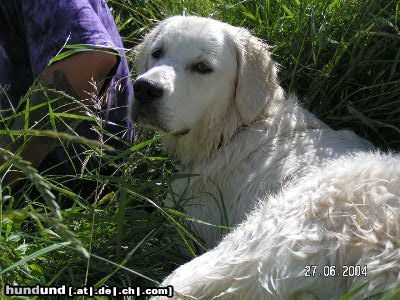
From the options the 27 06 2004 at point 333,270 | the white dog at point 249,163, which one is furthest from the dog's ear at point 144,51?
the 27 06 2004 at point 333,270

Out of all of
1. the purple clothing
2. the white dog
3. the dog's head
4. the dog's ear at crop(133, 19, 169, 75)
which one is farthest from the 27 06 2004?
the dog's ear at crop(133, 19, 169, 75)

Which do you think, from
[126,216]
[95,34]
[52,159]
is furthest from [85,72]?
[126,216]

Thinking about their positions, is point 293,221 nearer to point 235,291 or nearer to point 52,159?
point 235,291

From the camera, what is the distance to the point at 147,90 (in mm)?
3414

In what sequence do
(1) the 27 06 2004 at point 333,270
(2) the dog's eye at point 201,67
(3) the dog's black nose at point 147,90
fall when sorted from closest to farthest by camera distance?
1. (1) the 27 06 2004 at point 333,270
2. (3) the dog's black nose at point 147,90
3. (2) the dog's eye at point 201,67

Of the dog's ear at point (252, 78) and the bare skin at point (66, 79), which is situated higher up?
the dog's ear at point (252, 78)

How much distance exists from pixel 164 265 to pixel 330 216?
90cm

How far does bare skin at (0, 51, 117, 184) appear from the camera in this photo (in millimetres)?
3723

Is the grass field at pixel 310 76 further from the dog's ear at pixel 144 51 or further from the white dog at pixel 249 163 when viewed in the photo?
the dog's ear at pixel 144 51

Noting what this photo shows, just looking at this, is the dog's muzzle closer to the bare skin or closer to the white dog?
the white dog

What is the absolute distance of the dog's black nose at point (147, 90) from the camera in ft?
11.1

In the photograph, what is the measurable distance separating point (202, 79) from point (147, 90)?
0.99 feet

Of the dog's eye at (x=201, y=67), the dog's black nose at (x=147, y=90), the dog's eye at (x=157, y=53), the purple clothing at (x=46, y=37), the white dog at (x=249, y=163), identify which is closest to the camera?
the white dog at (x=249, y=163)

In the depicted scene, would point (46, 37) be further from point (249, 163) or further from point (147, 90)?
point (249, 163)
